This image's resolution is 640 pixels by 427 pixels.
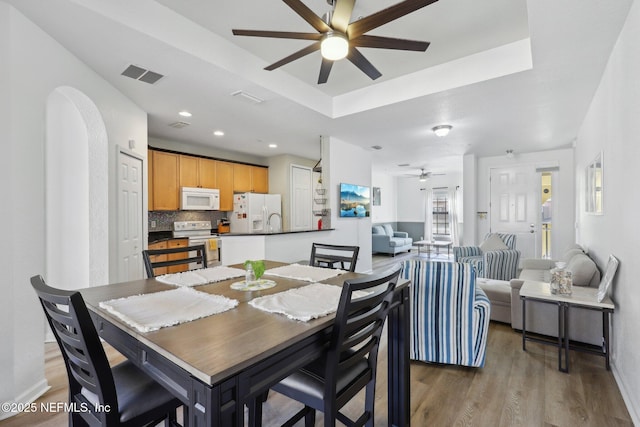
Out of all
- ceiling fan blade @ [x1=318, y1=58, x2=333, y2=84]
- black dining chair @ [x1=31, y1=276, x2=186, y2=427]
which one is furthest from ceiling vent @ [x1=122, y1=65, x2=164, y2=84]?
black dining chair @ [x1=31, y1=276, x2=186, y2=427]

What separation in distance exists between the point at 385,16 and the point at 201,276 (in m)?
1.97

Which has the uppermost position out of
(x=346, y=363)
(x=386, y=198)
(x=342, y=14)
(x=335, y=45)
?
(x=342, y=14)

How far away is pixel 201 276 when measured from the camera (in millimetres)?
1899

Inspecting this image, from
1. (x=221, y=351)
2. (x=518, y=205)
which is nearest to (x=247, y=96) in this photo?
(x=221, y=351)

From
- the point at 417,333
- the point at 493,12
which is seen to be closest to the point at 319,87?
the point at 493,12

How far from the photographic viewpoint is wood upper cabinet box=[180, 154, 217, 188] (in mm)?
5387

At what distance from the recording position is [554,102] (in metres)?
3.53

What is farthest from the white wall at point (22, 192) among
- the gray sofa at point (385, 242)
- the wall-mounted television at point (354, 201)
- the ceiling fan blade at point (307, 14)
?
the gray sofa at point (385, 242)

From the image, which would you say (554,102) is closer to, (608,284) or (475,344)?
(608,284)

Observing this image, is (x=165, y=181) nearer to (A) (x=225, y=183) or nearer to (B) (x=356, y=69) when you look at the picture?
(A) (x=225, y=183)

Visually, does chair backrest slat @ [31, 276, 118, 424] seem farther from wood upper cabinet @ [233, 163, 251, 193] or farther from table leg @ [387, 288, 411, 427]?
wood upper cabinet @ [233, 163, 251, 193]

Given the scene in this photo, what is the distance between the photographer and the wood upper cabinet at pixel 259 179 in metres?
6.69

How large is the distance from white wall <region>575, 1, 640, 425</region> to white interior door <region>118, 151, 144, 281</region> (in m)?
4.43

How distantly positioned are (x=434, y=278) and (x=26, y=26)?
3.47m
